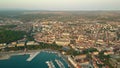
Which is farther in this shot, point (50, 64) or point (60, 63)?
point (60, 63)

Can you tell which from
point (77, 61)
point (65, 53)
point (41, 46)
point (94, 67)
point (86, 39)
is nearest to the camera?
point (94, 67)

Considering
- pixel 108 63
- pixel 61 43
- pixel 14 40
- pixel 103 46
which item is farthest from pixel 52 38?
pixel 108 63

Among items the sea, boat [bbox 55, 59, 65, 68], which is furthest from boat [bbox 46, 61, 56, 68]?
boat [bbox 55, 59, 65, 68]

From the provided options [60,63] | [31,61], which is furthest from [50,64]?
[31,61]

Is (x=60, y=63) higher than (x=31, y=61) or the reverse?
higher

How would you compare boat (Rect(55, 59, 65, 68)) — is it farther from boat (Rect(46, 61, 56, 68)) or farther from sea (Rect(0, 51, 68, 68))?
boat (Rect(46, 61, 56, 68))

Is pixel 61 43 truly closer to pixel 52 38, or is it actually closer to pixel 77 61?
pixel 52 38

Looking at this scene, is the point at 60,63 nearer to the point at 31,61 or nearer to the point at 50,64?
the point at 50,64

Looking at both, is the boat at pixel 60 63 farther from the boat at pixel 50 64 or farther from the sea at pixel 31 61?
the boat at pixel 50 64
